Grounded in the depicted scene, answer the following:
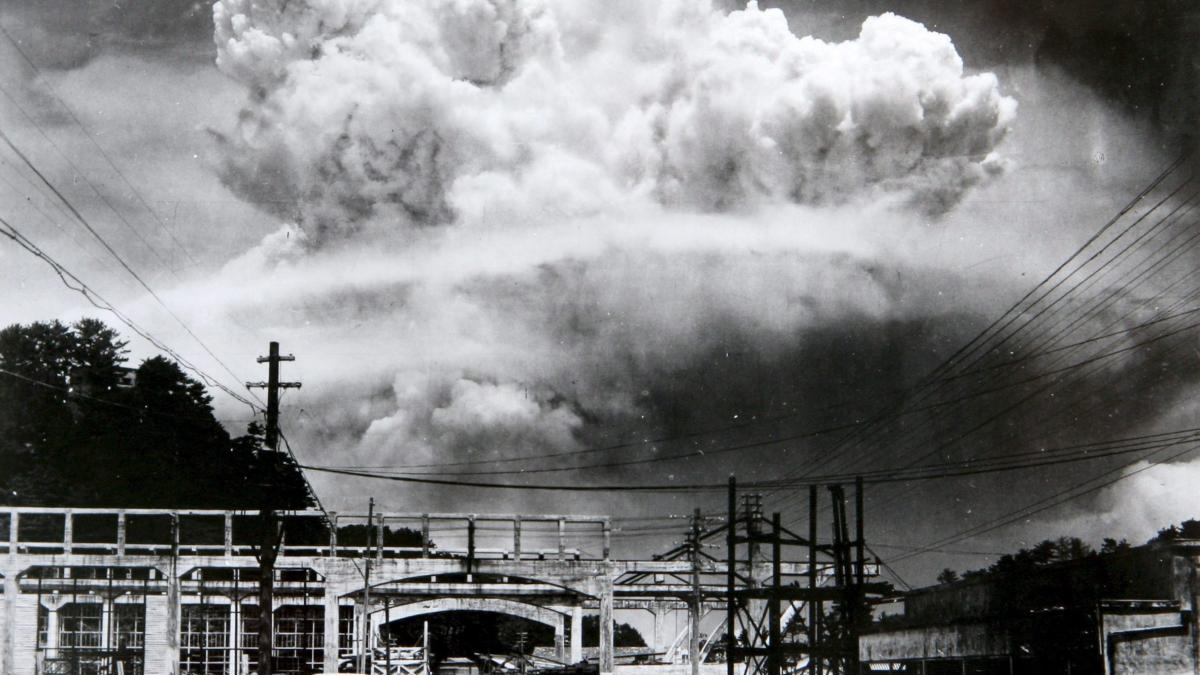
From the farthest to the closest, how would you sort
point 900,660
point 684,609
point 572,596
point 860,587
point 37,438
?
point 37,438, point 684,609, point 572,596, point 900,660, point 860,587

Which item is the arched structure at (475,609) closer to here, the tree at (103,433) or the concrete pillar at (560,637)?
the concrete pillar at (560,637)

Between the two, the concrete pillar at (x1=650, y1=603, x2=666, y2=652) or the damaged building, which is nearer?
the damaged building

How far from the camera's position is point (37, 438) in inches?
2234

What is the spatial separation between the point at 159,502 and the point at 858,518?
132ft

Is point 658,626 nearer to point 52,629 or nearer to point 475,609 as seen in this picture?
point 475,609

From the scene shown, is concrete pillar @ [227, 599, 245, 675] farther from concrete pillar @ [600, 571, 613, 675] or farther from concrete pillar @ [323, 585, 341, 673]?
concrete pillar @ [600, 571, 613, 675]

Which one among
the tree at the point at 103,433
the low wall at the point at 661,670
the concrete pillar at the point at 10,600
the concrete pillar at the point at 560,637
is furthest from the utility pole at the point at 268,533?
the tree at the point at 103,433

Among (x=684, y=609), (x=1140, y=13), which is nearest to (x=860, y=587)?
(x=1140, y=13)

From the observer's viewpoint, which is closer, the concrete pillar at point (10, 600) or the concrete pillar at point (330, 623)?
the concrete pillar at point (330, 623)

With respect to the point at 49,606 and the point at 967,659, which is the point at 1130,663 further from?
the point at 49,606

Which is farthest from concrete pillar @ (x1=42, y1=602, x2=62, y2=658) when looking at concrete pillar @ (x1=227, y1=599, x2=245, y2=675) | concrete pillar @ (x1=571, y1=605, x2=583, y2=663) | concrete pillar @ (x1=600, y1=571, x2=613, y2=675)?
concrete pillar @ (x1=600, y1=571, x2=613, y2=675)

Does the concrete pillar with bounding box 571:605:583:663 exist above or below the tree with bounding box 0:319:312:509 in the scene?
below

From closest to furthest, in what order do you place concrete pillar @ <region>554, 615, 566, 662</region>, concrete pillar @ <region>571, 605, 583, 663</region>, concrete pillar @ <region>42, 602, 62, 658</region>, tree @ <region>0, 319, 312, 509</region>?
concrete pillar @ <region>42, 602, 62, 658</region>
concrete pillar @ <region>571, 605, 583, 663</region>
concrete pillar @ <region>554, 615, 566, 662</region>
tree @ <region>0, 319, 312, 509</region>

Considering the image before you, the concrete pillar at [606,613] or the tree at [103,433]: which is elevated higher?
the tree at [103,433]
